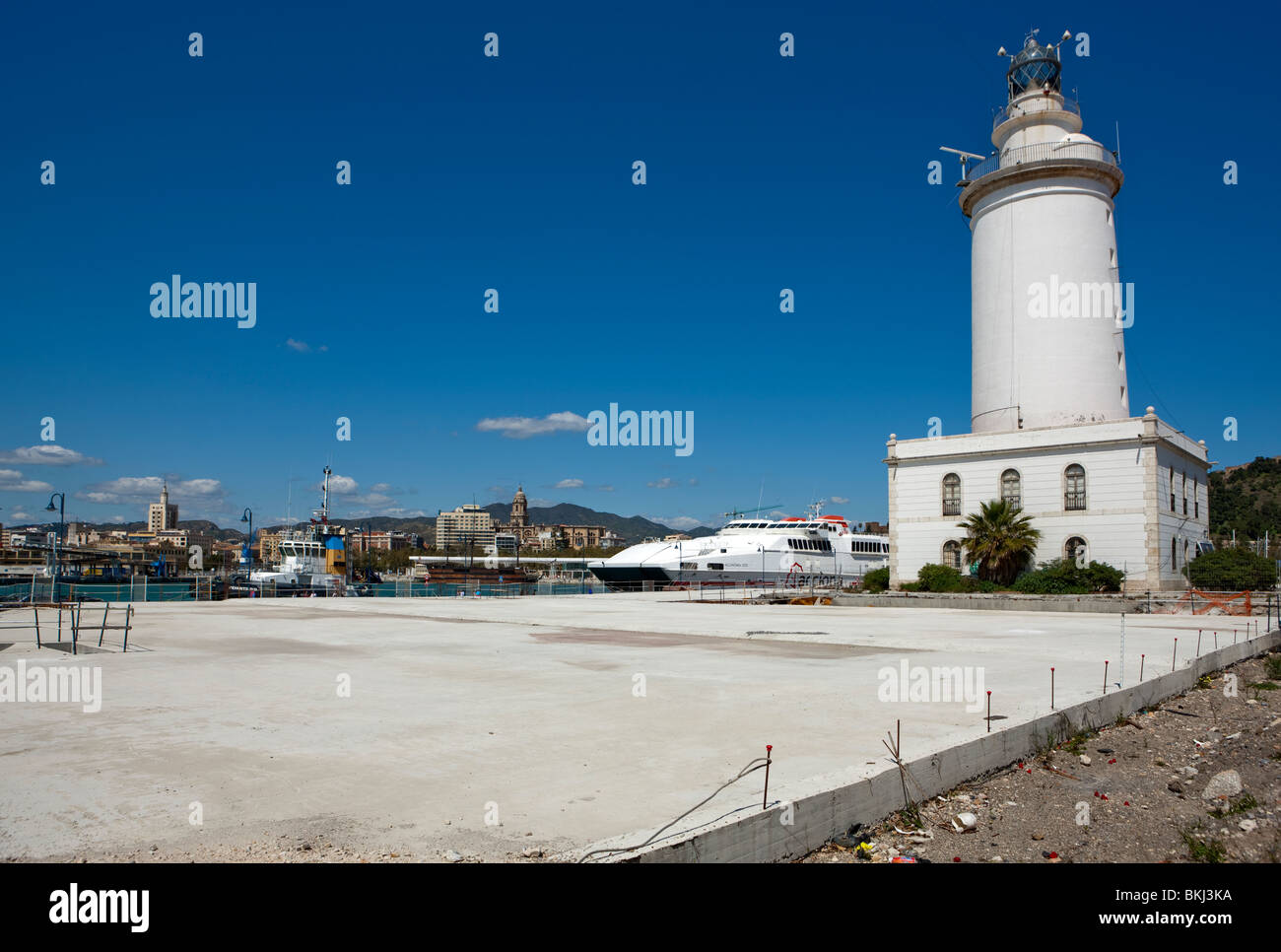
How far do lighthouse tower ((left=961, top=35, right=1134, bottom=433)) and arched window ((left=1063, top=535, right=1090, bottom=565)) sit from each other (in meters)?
5.28

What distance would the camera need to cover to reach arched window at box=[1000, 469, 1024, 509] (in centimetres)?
3531

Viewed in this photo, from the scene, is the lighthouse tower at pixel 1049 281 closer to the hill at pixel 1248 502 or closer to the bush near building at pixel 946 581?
the bush near building at pixel 946 581

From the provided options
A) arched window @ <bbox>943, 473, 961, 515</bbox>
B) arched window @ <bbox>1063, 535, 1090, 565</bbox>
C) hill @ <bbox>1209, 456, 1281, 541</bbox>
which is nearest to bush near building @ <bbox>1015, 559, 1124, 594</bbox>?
arched window @ <bbox>1063, 535, 1090, 565</bbox>

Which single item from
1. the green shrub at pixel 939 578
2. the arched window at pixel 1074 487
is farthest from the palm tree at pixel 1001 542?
the arched window at pixel 1074 487

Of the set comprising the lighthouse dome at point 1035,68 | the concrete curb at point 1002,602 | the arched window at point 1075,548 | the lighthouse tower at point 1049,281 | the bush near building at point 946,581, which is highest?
the lighthouse dome at point 1035,68

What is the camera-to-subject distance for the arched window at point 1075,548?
33312 millimetres

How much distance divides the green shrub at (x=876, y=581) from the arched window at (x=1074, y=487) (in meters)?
9.04

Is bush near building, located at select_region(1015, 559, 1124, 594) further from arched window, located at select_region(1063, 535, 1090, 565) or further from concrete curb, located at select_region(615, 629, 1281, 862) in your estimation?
concrete curb, located at select_region(615, 629, 1281, 862)

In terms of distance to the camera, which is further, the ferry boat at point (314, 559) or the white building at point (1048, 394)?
the ferry boat at point (314, 559)
